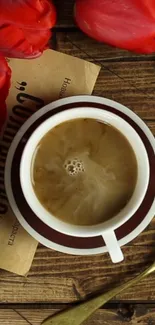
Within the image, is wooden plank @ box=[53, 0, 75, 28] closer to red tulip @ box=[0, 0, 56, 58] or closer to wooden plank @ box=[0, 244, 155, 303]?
red tulip @ box=[0, 0, 56, 58]

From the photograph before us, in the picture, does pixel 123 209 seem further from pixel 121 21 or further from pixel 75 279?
pixel 121 21

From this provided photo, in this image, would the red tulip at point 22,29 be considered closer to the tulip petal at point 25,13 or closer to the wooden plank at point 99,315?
the tulip petal at point 25,13

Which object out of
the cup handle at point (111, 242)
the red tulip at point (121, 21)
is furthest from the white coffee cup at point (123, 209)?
the red tulip at point (121, 21)

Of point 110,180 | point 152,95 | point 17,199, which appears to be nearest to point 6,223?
point 17,199

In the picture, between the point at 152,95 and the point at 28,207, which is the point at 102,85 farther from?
the point at 28,207

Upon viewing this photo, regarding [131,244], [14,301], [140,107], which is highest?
[140,107]

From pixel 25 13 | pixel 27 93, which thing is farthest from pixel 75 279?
pixel 25 13

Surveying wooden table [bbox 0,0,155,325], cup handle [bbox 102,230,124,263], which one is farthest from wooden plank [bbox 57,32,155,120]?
cup handle [bbox 102,230,124,263]
